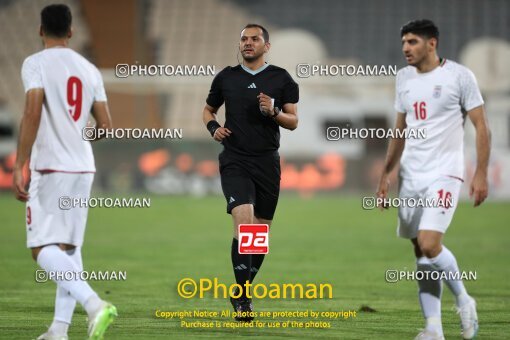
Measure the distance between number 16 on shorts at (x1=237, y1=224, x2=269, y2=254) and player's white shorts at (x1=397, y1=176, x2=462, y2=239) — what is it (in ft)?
4.68

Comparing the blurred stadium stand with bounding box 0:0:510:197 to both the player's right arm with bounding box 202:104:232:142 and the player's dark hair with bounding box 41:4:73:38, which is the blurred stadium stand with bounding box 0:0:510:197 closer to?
the player's right arm with bounding box 202:104:232:142

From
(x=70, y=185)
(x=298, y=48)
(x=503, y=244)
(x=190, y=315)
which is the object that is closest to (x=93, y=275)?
Result: (x=190, y=315)

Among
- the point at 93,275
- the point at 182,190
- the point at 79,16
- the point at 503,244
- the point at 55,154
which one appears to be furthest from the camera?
the point at 79,16

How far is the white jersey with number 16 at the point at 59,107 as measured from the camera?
6930 mm

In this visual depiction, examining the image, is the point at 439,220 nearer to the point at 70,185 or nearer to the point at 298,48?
the point at 70,185

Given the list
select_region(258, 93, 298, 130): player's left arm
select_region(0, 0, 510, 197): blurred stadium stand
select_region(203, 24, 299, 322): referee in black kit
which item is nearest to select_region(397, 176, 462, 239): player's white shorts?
select_region(258, 93, 298, 130): player's left arm

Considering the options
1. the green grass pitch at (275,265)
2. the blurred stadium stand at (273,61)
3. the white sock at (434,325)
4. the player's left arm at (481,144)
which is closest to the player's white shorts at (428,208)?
the player's left arm at (481,144)

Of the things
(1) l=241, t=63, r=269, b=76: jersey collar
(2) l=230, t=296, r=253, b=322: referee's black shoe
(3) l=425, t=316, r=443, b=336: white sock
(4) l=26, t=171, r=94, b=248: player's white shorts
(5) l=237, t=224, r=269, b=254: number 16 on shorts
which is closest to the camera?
(4) l=26, t=171, r=94, b=248: player's white shorts

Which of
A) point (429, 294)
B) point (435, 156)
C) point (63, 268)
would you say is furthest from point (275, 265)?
point (63, 268)

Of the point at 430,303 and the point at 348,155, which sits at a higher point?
the point at 348,155

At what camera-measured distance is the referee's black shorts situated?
8.76 meters

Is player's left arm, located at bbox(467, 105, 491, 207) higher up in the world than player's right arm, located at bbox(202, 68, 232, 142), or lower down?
lower down

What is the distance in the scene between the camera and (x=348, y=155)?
31.3 m

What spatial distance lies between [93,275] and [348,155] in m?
20.0
